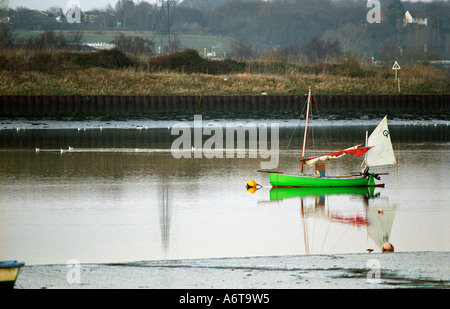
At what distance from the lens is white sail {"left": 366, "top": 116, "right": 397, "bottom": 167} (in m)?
25.5

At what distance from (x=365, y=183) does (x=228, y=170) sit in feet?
19.9

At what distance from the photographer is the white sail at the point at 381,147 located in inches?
1003

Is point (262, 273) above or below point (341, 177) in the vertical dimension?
above

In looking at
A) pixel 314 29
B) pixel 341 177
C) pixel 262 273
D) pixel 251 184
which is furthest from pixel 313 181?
pixel 314 29

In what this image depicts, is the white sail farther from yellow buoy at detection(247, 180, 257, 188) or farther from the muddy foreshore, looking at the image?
the muddy foreshore

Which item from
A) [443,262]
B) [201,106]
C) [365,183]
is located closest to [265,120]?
[201,106]

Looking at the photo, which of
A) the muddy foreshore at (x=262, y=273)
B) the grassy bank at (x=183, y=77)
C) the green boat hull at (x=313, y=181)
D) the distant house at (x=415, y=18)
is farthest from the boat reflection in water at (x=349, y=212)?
the distant house at (x=415, y=18)

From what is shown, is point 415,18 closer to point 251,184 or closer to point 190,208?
point 251,184

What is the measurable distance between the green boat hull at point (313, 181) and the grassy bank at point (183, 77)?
34576 mm

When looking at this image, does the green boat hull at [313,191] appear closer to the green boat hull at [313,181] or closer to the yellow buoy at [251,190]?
the green boat hull at [313,181]

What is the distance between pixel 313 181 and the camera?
2420 cm

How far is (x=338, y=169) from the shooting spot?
1120 inches

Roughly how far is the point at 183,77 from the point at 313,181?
128ft
